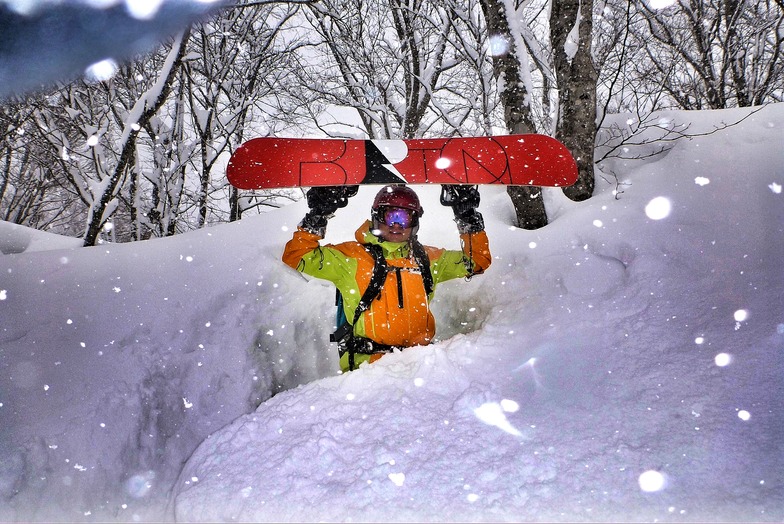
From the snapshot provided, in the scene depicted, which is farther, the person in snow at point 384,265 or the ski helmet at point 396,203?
the ski helmet at point 396,203

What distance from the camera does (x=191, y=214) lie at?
361 inches

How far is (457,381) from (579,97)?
8.78 ft

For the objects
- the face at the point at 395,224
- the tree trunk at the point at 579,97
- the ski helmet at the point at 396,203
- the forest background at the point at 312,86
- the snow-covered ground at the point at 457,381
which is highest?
the forest background at the point at 312,86

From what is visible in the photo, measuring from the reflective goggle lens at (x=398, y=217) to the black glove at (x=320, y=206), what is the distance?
35cm

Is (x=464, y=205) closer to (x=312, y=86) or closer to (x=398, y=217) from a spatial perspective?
(x=398, y=217)

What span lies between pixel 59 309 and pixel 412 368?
6.70ft

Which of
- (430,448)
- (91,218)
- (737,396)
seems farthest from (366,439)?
(91,218)

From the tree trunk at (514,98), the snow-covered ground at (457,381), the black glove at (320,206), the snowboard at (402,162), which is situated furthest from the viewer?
Answer: the tree trunk at (514,98)

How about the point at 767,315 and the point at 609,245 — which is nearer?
the point at 767,315

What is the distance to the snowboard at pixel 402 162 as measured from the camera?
2.70m

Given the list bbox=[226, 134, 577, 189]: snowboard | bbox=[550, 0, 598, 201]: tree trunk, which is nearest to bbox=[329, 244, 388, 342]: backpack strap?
bbox=[226, 134, 577, 189]: snowboard

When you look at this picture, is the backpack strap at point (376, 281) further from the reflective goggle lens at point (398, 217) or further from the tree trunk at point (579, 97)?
the tree trunk at point (579, 97)

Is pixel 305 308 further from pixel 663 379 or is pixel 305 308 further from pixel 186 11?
pixel 663 379

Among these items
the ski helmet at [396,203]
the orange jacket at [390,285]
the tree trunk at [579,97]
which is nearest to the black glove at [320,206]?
the orange jacket at [390,285]
